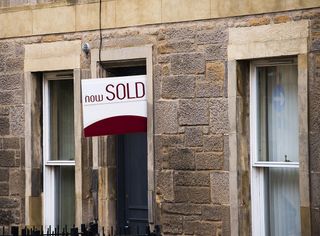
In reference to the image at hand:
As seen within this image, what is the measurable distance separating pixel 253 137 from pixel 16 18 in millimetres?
3859

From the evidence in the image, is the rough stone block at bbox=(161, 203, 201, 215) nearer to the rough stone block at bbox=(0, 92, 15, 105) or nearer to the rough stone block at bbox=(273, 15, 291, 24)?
the rough stone block at bbox=(273, 15, 291, 24)

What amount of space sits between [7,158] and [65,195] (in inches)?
36.6

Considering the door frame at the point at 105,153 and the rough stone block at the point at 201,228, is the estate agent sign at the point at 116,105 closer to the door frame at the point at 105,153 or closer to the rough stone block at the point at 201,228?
the door frame at the point at 105,153

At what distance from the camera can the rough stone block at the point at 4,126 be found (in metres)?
13.7

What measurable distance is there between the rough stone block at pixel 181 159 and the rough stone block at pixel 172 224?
0.59 metres

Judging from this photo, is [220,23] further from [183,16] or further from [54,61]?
[54,61]

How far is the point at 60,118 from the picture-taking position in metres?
13.7

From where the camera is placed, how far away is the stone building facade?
11.2 m

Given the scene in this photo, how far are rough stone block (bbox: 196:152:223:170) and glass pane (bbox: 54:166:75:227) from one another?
227 cm

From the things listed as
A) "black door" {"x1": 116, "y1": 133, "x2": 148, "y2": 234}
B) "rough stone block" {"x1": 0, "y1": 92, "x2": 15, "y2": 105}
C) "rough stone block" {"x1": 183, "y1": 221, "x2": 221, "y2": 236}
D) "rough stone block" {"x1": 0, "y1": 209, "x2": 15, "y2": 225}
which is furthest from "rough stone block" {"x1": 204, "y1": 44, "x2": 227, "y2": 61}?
"rough stone block" {"x1": 0, "y1": 209, "x2": 15, "y2": 225}

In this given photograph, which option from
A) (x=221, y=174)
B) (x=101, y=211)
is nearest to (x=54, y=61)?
(x=101, y=211)

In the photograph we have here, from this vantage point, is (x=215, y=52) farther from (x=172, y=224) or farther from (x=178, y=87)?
(x=172, y=224)

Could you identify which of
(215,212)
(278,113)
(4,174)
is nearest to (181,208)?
(215,212)

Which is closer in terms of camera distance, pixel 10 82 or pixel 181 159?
pixel 181 159
